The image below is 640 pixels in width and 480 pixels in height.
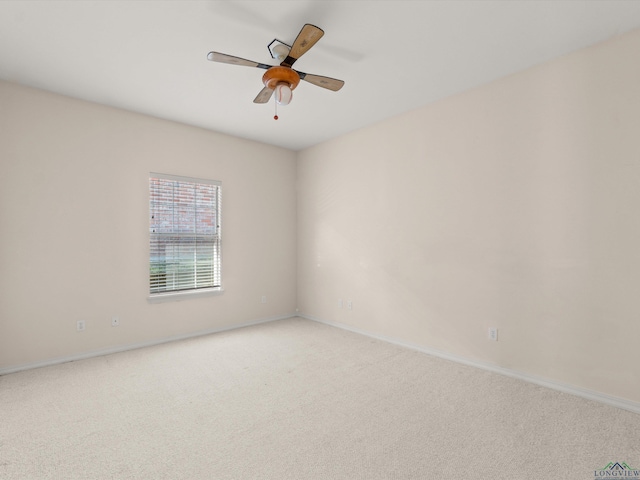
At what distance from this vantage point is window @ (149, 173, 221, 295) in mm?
3932

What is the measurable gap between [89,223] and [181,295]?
4.24ft

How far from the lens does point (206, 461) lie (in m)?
1.79

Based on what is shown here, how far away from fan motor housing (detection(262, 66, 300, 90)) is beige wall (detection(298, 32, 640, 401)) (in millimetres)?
1816

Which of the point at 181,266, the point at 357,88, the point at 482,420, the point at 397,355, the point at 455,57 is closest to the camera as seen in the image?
the point at 482,420

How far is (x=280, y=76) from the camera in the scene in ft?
7.77

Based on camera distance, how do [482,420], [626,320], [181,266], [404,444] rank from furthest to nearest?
[181,266] → [626,320] → [482,420] → [404,444]

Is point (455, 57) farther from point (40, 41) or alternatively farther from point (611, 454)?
point (40, 41)

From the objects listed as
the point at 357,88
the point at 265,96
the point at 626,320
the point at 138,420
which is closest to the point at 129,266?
the point at 138,420

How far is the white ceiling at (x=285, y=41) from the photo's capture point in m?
2.11

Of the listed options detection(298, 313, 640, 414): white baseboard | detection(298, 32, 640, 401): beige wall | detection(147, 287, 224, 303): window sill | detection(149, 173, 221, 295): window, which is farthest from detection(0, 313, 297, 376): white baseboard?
detection(298, 313, 640, 414): white baseboard

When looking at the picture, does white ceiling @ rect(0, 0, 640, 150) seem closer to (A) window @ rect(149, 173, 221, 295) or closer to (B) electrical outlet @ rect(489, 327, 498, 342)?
(A) window @ rect(149, 173, 221, 295)

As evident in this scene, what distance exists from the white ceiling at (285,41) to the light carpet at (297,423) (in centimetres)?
273

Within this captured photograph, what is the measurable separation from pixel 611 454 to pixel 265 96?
3332 mm

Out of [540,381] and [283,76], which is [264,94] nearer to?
[283,76]
